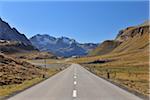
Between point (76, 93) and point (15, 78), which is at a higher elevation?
point (15, 78)

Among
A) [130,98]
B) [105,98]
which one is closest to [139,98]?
[130,98]

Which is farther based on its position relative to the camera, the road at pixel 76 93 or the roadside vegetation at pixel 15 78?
the roadside vegetation at pixel 15 78

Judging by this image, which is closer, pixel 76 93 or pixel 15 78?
pixel 76 93

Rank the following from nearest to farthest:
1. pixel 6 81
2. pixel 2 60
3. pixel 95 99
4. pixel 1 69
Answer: pixel 95 99, pixel 6 81, pixel 1 69, pixel 2 60

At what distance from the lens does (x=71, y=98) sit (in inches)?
806

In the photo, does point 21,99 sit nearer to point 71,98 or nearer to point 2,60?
point 71,98

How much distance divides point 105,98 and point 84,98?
125 centimetres

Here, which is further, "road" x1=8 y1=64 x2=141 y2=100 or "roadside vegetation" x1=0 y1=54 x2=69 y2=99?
"roadside vegetation" x1=0 y1=54 x2=69 y2=99

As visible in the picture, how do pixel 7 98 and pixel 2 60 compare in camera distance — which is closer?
pixel 7 98

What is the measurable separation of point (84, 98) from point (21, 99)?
3737 millimetres

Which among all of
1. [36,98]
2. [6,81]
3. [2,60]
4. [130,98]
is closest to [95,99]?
[130,98]

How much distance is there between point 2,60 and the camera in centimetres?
6694

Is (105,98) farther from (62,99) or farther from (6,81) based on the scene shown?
(6,81)

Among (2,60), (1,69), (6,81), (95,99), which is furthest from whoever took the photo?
(2,60)
